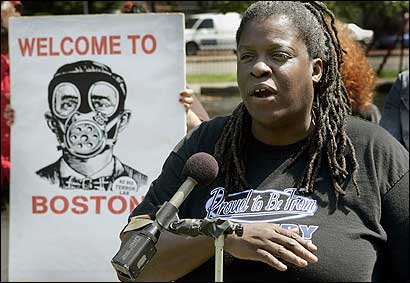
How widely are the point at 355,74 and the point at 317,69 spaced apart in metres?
0.96

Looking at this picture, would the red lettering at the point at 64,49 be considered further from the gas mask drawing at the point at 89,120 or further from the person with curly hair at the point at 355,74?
the person with curly hair at the point at 355,74

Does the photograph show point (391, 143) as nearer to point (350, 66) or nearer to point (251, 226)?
point (251, 226)

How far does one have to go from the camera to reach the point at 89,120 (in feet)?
13.5

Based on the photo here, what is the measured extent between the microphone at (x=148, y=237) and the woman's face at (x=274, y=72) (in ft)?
1.22

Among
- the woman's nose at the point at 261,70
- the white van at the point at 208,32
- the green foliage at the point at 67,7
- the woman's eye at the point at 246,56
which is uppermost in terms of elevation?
the woman's eye at the point at 246,56

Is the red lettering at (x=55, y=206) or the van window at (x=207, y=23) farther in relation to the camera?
the van window at (x=207, y=23)

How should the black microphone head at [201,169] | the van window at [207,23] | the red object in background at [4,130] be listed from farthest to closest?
the van window at [207,23], the red object in background at [4,130], the black microphone head at [201,169]

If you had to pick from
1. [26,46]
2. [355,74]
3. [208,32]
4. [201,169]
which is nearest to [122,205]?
[26,46]

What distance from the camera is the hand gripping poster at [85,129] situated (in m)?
4.02

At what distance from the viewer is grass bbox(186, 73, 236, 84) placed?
1644cm

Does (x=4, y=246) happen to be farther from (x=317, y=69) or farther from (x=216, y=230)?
(x=216, y=230)

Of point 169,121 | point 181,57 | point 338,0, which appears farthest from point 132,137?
point 338,0

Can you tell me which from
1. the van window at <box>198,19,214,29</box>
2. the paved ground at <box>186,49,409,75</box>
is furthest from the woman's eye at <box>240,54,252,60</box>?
the van window at <box>198,19,214,29</box>

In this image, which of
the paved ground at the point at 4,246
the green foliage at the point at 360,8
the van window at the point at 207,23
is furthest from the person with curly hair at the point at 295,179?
the van window at the point at 207,23
